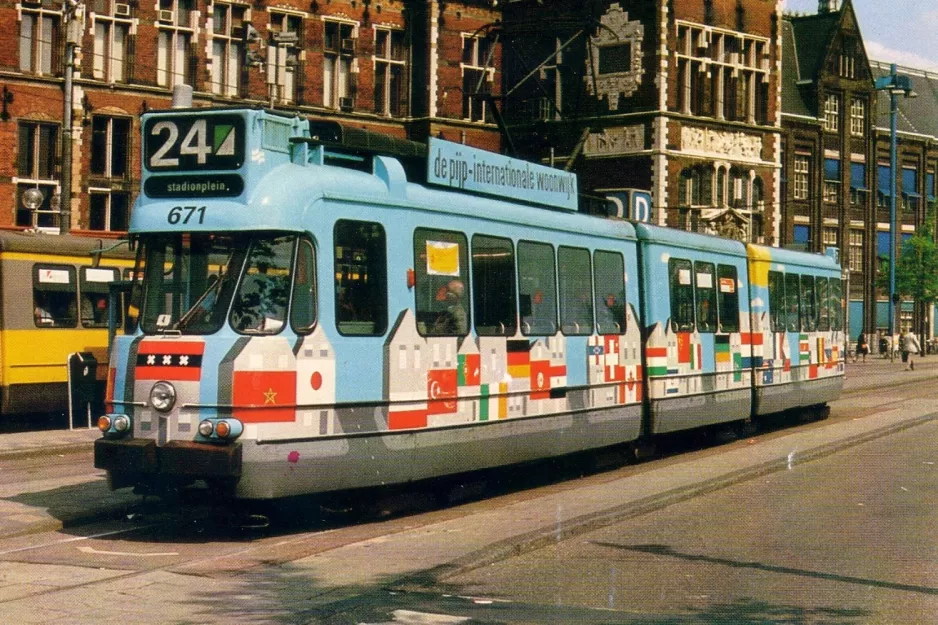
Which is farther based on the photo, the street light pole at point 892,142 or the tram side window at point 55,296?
the street light pole at point 892,142

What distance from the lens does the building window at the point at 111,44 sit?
38594 mm

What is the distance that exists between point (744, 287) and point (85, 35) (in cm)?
2320

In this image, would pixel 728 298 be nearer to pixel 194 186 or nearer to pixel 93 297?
pixel 93 297

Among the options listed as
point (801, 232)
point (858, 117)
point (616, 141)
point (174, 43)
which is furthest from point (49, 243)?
point (858, 117)

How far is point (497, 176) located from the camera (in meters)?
14.4

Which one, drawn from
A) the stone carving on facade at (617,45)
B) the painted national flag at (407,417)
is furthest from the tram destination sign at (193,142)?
the stone carving on facade at (617,45)

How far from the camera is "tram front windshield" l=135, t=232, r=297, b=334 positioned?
11.2m

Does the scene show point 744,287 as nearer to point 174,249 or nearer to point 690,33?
point 174,249

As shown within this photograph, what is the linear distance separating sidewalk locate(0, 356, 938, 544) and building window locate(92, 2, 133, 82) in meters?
19.1

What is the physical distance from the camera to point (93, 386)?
868 inches

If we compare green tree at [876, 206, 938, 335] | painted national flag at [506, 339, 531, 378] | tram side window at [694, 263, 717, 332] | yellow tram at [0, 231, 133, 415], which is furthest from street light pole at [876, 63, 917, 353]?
painted national flag at [506, 339, 531, 378]

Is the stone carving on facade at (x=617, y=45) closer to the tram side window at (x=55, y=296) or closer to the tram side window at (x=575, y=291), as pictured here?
the tram side window at (x=55, y=296)

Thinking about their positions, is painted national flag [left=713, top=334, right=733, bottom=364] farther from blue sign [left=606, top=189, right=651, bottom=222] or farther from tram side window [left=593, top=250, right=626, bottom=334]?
tram side window [left=593, top=250, right=626, bottom=334]

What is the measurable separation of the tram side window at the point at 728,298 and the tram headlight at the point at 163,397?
11.0 metres
